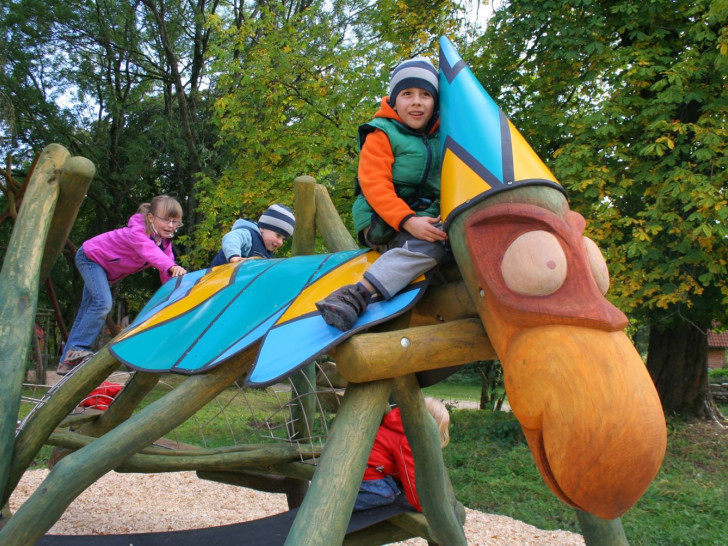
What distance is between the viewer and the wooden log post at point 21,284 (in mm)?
Answer: 2699

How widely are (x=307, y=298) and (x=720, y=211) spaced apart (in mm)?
4439

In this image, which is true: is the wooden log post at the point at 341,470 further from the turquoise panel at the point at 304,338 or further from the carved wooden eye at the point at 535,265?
the carved wooden eye at the point at 535,265

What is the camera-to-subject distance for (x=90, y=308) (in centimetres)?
385

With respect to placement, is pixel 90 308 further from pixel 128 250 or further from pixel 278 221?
pixel 278 221

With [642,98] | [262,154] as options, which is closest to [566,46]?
[642,98]

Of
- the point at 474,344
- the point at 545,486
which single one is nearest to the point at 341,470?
the point at 474,344

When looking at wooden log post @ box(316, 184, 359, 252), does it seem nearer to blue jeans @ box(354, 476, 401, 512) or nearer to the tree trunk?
blue jeans @ box(354, 476, 401, 512)

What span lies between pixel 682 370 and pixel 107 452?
7785 mm

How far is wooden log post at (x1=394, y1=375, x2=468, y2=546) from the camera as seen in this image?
2559mm

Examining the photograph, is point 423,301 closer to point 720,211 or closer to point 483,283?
point 483,283

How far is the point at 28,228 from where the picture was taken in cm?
297

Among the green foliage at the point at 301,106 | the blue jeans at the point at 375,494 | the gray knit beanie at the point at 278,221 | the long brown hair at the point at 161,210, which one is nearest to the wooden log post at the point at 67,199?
the long brown hair at the point at 161,210

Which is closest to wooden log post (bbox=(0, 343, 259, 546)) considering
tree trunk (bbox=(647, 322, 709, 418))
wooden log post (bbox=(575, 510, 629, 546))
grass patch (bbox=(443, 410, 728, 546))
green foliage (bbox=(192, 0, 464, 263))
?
wooden log post (bbox=(575, 510, 629, 546))

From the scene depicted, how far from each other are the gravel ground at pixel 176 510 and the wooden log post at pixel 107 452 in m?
3.01
